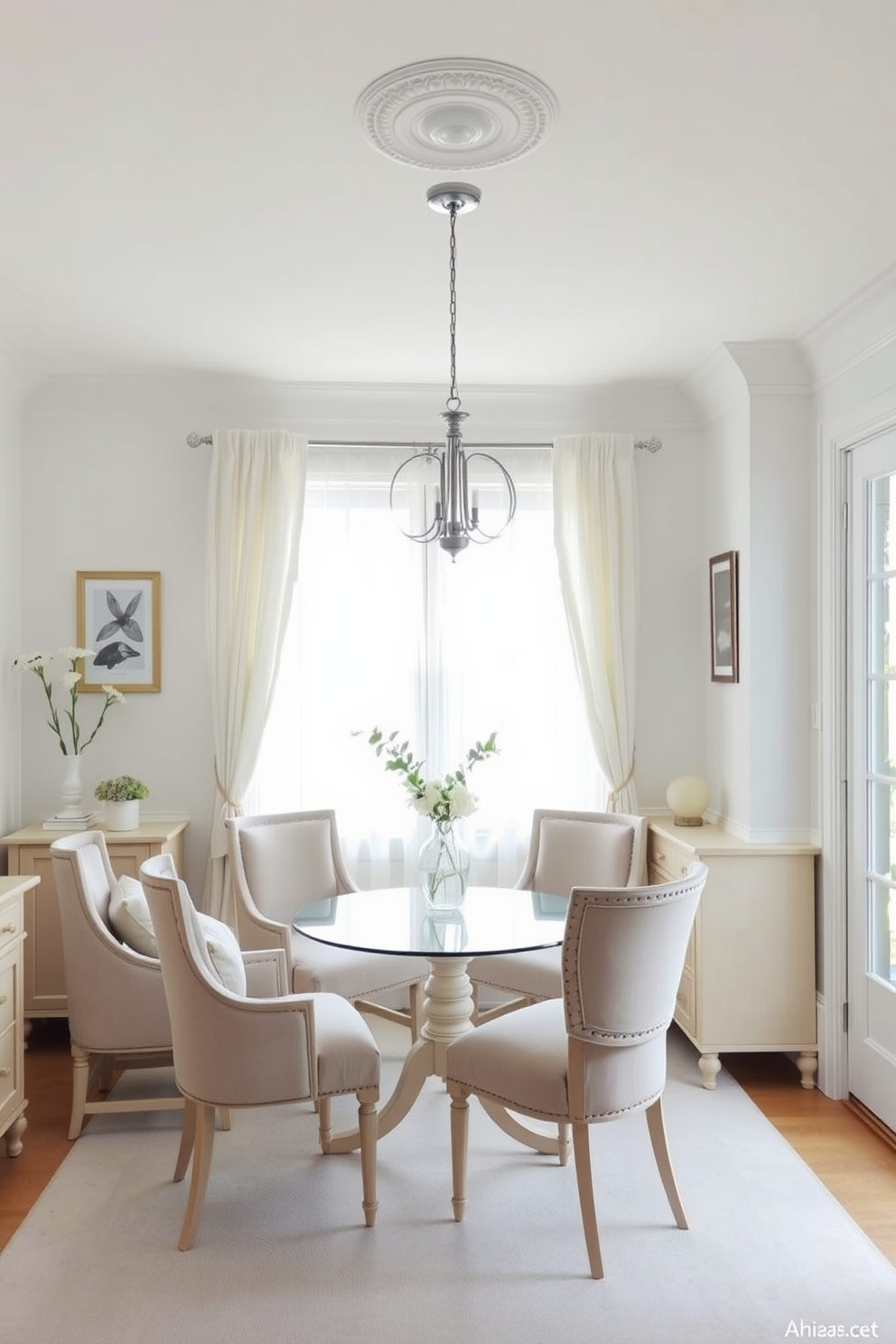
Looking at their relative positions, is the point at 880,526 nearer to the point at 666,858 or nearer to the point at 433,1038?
the point at 666,858

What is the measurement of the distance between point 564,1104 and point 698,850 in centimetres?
147

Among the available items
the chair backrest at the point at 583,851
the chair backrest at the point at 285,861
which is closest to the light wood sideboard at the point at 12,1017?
the chair backrest at the point at 285,861

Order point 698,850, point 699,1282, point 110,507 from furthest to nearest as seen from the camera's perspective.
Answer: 1. point 110,507
2. point 698,850
3. point 699,1282

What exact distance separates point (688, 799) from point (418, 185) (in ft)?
8.68

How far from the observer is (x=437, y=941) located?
3.17m

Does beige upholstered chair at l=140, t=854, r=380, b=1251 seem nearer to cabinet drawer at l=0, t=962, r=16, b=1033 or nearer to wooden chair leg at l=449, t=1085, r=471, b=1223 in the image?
wooden chair leg at l=449, t=1085, r=471, b=1223

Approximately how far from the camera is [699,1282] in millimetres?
2670

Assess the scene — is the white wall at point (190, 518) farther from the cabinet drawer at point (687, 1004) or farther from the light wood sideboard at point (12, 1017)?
the light wood sideboard at point (12, 1017)

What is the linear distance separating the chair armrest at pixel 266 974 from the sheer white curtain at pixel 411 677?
1358mm

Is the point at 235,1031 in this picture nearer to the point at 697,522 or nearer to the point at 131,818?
the point at 131,818

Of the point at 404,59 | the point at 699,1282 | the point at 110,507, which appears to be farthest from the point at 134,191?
the point at 699,1282

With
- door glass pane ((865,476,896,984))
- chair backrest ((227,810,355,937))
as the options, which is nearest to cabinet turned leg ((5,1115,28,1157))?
chair backrest ((227,810,355,937))

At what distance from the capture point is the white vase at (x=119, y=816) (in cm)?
445

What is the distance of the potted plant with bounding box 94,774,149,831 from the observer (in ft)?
14.6
